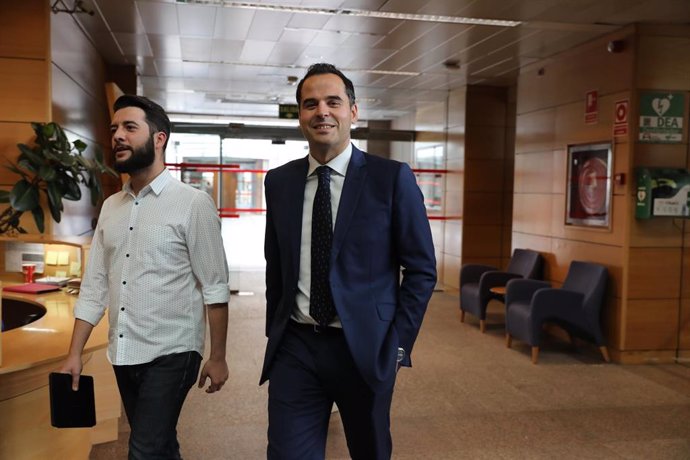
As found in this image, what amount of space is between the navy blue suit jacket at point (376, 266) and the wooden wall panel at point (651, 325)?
4889 mm

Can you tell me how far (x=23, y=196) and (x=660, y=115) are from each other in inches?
227

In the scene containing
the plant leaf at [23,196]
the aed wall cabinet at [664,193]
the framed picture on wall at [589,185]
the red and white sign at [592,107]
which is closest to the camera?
the plant leaf at [23,196]

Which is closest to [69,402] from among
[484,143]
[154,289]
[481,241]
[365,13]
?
[154,289]

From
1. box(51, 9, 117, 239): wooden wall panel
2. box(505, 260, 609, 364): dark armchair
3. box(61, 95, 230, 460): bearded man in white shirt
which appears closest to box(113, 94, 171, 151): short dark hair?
box(61, 95, 230, 460): bearded man in white shirt

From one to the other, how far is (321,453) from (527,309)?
4.81m

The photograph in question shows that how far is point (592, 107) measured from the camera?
273 inches

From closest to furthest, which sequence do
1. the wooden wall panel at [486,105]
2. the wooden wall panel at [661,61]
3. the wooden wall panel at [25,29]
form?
1. the wooden wall panel at [25,29]
2. the wooden wall panel at [661,61]
3. the wooden wall panel at [486,105]

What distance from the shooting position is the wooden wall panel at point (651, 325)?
641 cm

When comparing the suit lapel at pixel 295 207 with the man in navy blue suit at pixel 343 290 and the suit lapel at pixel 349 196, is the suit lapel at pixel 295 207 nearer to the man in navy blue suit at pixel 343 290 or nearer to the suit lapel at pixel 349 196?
the man in navy blue suit at pixel 343 290

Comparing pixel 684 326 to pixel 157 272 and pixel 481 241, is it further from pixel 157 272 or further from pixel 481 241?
pixel 157 272

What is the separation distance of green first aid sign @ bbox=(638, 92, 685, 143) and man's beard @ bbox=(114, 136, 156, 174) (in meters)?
5.35

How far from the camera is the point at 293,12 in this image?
6.30 m

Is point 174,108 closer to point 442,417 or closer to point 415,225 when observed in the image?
point 442,417

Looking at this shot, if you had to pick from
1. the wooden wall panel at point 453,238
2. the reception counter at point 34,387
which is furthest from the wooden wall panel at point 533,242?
the reception counter at point 34,387
